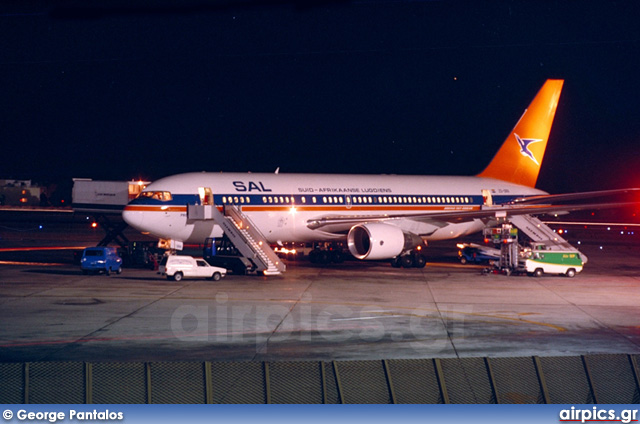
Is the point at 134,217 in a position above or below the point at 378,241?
above

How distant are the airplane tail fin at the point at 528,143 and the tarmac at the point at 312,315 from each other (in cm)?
1516

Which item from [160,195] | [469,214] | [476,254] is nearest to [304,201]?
[160,195]

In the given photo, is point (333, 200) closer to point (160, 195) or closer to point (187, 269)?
point (160, 195)

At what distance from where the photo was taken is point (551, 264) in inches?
1692

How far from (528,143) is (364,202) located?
1650cm

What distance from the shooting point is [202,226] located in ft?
142

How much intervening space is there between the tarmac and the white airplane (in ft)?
9.72

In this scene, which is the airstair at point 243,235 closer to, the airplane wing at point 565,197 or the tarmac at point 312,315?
the tarmac at point 312,315

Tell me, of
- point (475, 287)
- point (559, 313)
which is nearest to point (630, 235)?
point (475, 287)

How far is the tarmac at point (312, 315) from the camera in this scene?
20.7m

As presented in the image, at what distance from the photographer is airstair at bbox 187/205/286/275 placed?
40944 mm

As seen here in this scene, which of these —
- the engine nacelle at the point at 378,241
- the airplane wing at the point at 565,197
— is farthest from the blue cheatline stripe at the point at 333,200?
the engine nacelle at the point at 378,241

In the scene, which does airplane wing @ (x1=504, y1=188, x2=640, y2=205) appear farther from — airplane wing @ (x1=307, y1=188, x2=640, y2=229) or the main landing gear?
the main landing gear

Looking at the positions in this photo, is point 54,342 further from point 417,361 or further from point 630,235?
point 630,235
